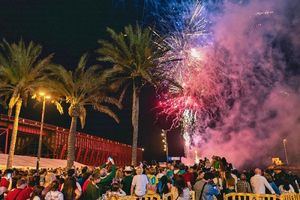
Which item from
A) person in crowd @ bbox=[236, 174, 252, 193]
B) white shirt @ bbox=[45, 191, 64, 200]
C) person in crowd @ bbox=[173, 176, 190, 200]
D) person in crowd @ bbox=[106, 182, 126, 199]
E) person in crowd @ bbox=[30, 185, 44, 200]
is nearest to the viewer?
person in crowd @ bbox=[30, 185, 44, 200]

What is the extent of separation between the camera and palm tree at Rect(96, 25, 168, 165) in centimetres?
2531

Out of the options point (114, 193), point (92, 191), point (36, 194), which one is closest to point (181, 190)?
point (114, 193)

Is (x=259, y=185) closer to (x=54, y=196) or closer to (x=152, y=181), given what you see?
(x=152, y=181)

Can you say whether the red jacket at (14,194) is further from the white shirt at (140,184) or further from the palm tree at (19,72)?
the palm tree at (19,72)

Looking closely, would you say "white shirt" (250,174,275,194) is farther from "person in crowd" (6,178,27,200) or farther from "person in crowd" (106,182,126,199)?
"person in crowd" (6,178,27,200)

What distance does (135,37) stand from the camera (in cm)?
2570

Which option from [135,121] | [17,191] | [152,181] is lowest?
[17,191]

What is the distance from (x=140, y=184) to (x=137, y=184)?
0.33 feet

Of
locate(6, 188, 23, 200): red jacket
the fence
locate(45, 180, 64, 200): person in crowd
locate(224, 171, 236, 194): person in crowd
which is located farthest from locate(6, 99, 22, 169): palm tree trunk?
the fence

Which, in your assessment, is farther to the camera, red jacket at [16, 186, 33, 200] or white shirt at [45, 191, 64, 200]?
red jacket at [16, 186, 33, 200]

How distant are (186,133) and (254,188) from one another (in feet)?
73.9

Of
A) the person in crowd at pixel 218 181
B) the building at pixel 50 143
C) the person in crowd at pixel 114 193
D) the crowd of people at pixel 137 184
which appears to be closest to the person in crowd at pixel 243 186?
the crowd of people at pixel 137 184

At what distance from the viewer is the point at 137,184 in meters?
10.6

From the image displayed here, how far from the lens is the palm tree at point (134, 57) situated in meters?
25.3
